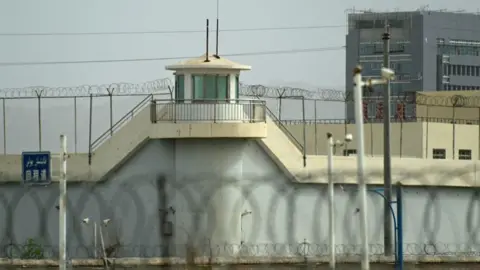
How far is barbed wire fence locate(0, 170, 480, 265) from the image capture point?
17031 mm

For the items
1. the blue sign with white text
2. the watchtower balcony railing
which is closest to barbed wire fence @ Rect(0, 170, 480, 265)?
the blue sign with white text

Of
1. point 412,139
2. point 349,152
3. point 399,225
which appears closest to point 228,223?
point 399,225

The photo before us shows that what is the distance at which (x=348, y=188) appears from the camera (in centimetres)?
2167

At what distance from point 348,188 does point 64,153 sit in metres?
5.35

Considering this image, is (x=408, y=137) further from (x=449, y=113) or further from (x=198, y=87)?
(x=198, y=87)

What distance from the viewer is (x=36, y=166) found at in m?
25.1

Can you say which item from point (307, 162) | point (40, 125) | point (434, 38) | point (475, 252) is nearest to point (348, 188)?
point (475, 252)

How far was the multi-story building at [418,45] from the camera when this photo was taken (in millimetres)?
64312

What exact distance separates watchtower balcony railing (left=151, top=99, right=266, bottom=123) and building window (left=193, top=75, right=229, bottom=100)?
0.16 m

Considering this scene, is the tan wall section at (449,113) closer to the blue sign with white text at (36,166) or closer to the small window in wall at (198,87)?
the small window in wall at (198,87)

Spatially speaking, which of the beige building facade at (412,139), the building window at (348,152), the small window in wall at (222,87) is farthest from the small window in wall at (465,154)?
the small window in wall at (222,87)

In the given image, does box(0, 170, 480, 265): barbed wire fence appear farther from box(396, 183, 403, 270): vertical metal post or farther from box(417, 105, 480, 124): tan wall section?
box(417, 105, 480, 124): tan wall section

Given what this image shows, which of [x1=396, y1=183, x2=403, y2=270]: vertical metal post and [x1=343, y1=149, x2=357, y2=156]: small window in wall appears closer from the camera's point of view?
[x1=396, y1=183, x2=403, y2=270]: vertical metal post

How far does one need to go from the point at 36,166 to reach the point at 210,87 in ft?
14.9
